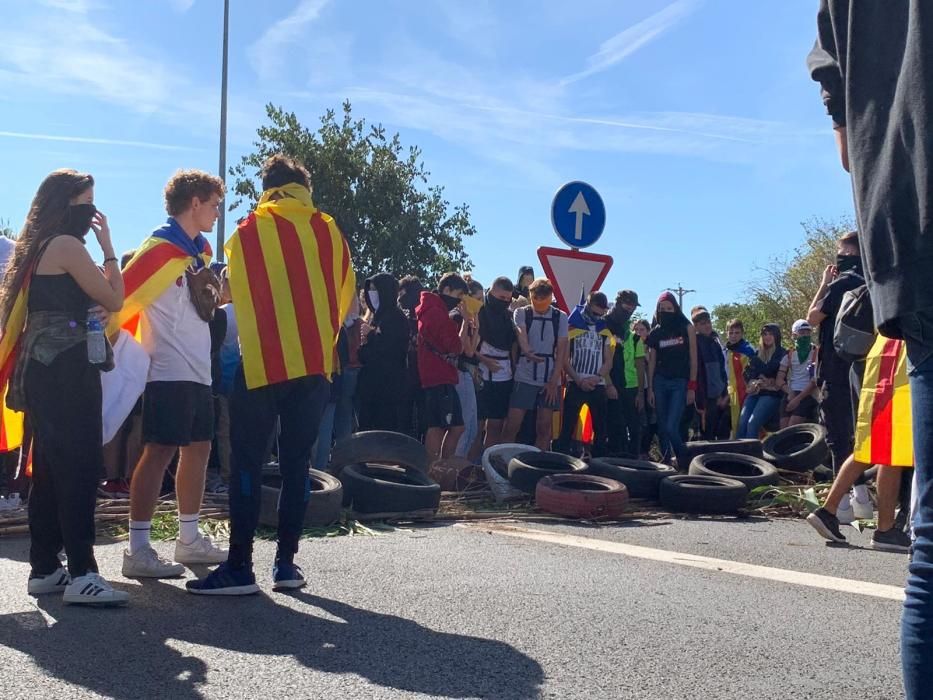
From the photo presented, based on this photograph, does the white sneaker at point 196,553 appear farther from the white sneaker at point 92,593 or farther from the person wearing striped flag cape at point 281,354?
the white sneaker at point 92,593

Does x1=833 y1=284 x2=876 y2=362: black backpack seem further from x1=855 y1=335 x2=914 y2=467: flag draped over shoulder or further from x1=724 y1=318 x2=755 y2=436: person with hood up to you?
x1=724 y1=318 x2=755 y2=436: person with hood up

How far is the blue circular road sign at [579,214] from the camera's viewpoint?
11.9m

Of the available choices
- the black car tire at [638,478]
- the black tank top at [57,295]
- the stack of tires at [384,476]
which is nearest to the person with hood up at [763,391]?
the black car tire at [638,478]

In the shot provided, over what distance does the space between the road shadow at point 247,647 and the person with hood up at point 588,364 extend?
290 inches

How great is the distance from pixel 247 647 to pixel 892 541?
4115 mm

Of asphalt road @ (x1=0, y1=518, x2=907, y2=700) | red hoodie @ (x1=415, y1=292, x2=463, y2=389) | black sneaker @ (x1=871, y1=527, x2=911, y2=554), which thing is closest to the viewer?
asphalt road @ (x1=0, y1=518, x2=907, y2=700)

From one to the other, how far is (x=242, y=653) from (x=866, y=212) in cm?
261

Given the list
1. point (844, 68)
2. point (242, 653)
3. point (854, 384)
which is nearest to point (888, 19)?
point (844, 68)

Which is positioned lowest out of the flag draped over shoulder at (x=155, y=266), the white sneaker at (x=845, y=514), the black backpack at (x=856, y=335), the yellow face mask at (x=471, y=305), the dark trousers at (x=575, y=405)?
the white sneaker at (x=845, y=514)

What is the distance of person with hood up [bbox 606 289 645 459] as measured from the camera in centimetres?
1263

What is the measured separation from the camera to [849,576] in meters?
5.46

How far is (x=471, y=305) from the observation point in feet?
37.2

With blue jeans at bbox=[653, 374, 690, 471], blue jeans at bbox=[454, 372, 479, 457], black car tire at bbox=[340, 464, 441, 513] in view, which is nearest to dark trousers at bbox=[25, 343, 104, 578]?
black car tire at bbox=[340, 464, 441, 513]

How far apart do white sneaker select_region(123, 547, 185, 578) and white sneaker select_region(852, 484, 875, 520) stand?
4706 mm
